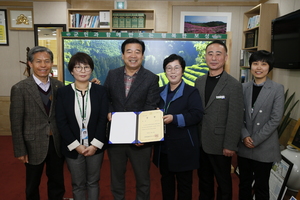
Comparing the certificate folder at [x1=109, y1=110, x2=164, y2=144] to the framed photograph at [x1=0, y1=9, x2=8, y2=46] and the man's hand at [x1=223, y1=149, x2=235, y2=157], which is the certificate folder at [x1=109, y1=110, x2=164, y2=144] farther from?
the framed photograph at [x1=0, y1=9, x2=8, y2=46]

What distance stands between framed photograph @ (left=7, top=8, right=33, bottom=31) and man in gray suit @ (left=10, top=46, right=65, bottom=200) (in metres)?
3.82

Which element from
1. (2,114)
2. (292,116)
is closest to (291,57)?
(292,116)

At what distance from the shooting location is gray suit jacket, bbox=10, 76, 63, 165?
1.78 meters

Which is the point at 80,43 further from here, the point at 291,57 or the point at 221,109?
the point at 291,57

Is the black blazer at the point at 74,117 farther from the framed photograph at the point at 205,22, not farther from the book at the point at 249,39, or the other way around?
the framed photograph at the point at 205,22

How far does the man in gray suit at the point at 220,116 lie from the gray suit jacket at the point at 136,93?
17.3 inches

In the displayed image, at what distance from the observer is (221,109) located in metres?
1.87

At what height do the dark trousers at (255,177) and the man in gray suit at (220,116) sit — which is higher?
the man in gray suit at (220,116)

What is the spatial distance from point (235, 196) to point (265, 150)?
0.97m

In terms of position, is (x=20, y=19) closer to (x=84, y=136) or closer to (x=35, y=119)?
(x=35, y=119)

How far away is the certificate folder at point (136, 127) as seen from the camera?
1.72 meters

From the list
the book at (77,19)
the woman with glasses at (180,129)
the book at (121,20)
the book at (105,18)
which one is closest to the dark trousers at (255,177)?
the woman with glasses at (180,129)

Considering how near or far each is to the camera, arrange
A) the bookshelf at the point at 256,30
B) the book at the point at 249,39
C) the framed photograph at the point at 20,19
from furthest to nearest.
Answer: the framed photograph at the point at 20,19 → the book at the point at 249,39 → the bookshelf at the point at 256,30

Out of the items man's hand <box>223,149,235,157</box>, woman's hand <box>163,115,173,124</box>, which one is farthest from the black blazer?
man's hand <box>223,149,235,157</box>
